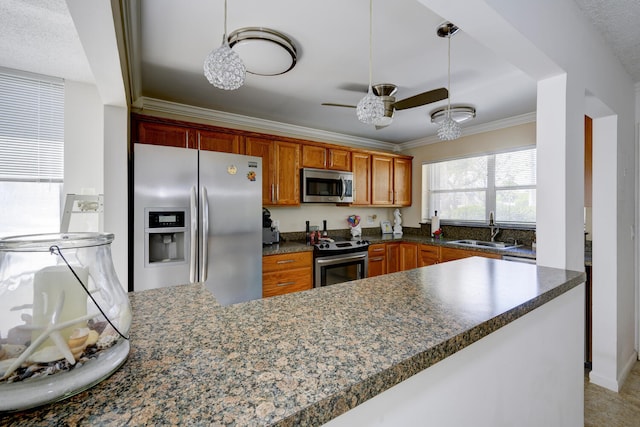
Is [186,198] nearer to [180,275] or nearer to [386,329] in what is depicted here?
[180,275]

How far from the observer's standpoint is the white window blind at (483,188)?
339cm

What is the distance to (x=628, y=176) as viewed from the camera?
2.42 m

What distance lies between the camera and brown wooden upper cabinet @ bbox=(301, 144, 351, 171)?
3.55m

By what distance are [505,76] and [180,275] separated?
3.07m

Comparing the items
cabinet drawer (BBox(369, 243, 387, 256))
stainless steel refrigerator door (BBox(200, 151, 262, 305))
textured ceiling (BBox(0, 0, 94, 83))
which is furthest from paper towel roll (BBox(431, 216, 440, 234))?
textured ceiling (BBox(0, 0, 94, 83))

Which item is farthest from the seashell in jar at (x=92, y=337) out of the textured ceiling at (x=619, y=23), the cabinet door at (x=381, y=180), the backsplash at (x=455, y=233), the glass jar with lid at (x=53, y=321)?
the cabinet door at (x=381, y=180)

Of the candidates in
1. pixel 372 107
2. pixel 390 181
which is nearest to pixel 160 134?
pixel 372 107

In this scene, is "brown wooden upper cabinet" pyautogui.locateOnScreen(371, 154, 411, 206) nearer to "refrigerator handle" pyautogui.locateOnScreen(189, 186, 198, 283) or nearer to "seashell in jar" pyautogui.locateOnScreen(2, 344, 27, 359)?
"refrigerator handle" pyautogui.locateOnScreen(189, 186, 198, 283)

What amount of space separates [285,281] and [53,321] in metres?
2.59

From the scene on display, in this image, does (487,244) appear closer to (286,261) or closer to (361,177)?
(361,177)

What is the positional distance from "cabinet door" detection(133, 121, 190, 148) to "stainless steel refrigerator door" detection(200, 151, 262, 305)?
A: 0.60 metres

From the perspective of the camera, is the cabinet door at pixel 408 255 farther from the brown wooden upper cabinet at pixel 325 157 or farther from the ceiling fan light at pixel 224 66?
the ceiling fan light at pixel 224 66

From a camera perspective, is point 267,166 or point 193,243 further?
point 267,166

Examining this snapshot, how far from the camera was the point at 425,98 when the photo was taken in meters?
2.18
